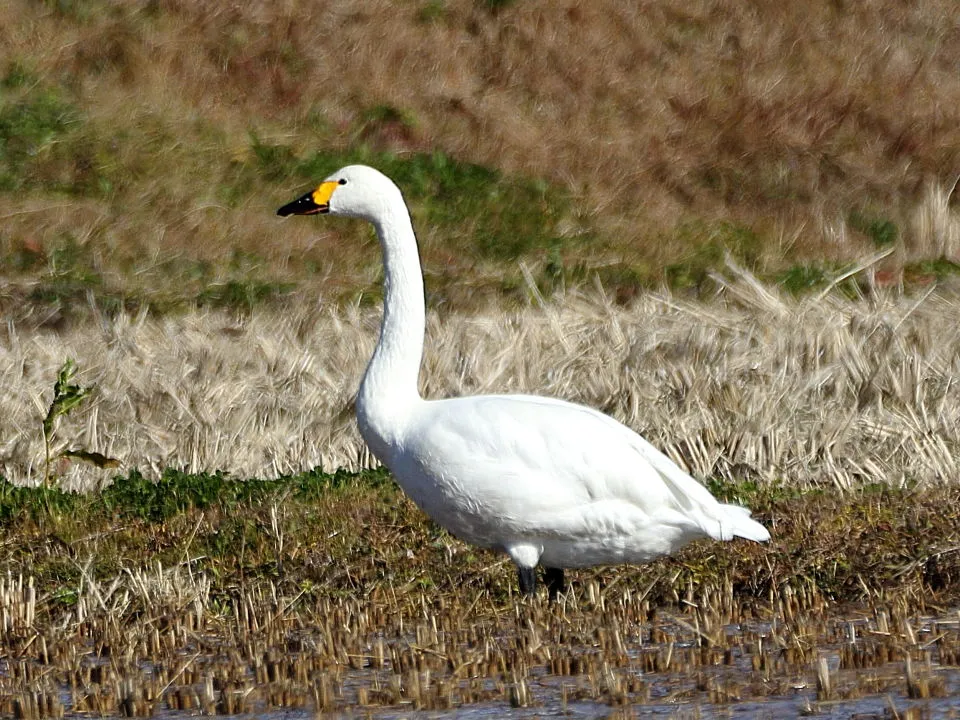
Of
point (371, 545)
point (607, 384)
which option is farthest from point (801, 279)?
point (371, 545)

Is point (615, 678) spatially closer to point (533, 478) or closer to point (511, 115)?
point (533, 478)

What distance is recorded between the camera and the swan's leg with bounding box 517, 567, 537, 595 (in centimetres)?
716

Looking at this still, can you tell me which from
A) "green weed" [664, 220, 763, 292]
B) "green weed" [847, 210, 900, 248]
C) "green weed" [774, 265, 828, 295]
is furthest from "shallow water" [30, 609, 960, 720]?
"green weed" [847, 210, 900, 248]

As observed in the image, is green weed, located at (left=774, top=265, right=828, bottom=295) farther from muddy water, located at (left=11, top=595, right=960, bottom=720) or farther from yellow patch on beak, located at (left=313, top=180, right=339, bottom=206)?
muddy water, located at (left=11, top=595, right=960, bottom=720)

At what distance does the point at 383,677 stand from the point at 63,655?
132 centimetres

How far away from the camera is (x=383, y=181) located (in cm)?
779

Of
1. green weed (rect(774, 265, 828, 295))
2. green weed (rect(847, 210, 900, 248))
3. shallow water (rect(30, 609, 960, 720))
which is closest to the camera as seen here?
shallow water (rect(30, 609, 960, 720))

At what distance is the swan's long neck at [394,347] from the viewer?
7172 mm

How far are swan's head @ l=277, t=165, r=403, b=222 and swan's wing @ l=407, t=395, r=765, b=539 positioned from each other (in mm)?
1069

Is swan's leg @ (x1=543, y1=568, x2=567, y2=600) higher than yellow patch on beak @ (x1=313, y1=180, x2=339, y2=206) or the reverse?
the reverse

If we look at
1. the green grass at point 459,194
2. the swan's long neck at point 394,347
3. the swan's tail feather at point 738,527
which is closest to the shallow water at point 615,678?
the swan's tail feather at point 738,527

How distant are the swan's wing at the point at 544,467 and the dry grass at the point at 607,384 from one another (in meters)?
2.54

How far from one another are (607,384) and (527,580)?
13.7 feet

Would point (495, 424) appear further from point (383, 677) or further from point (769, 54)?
point (769, 54)
